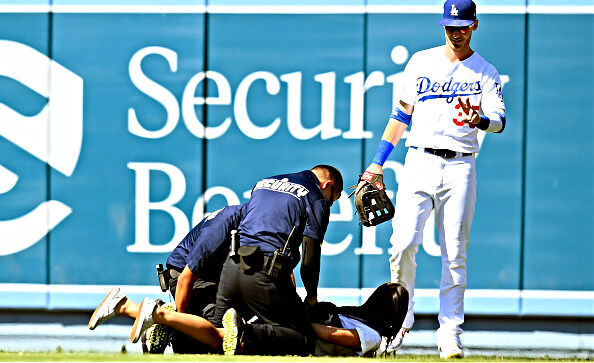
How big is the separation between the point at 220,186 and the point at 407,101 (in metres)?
2.19

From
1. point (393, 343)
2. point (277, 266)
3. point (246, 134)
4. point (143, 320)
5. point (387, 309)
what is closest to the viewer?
point (143, 320)

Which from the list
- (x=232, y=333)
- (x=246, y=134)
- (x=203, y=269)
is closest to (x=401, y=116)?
(x=203, y=269)

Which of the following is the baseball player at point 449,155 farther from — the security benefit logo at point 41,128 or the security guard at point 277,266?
the security benefit logo at point 41,128

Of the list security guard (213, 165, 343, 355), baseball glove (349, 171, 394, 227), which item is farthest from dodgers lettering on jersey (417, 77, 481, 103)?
security guard (213, 165, 343, 355)

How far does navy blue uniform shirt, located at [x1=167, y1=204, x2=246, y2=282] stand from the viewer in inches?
238

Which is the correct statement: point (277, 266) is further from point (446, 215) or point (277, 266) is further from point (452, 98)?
point (452, 98)

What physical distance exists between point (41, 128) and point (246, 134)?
64.0 inches

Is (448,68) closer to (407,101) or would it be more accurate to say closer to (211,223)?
(407,101)

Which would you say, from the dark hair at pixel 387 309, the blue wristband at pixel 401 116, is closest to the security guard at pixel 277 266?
the dark hair at pixel 387 309

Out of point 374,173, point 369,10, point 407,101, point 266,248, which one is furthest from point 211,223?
point 369,10

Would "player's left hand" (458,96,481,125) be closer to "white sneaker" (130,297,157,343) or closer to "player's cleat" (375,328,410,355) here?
"player's cleat" (375,328,410,355)

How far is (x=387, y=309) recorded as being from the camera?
20.2ft

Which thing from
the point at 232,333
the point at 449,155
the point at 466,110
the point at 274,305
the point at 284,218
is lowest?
the point at 232,333

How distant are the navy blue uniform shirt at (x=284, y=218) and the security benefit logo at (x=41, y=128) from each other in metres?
2.42
